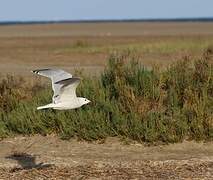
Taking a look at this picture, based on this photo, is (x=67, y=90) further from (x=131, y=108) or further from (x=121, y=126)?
(x=131, y=108)

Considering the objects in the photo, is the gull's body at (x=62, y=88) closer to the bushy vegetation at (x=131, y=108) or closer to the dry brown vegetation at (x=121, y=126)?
the dry brown vegetation at (x=121, y=126)

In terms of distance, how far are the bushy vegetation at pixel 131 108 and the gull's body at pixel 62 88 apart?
110 inches

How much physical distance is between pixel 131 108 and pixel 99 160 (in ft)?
5.96

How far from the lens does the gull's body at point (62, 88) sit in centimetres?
905

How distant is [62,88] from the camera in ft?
30.3

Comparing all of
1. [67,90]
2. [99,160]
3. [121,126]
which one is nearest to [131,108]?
[121,126]

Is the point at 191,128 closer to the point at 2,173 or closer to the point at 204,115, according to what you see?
the point at 204,115

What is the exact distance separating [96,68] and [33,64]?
4106 millimetres

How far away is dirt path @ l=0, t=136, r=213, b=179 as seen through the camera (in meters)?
9.93

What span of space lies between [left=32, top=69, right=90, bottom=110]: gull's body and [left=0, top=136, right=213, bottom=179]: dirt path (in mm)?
1188

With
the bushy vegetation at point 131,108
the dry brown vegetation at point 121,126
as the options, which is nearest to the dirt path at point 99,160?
the dry brown vegetation at point 121,126

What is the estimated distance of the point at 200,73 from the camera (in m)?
13.4

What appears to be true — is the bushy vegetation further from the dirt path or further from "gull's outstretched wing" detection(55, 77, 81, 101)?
"gull's outstretched wing" detection(55, 77, 81, 101)

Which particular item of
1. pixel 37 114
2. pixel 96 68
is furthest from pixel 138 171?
pixel 96 68
